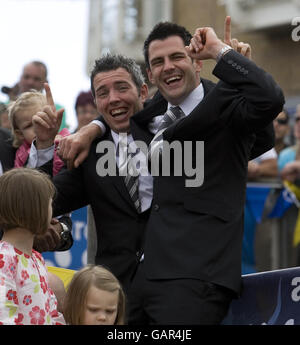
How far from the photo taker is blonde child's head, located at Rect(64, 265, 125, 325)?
11.8 ft

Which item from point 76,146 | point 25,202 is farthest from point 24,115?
point 25,202

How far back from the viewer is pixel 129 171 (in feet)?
13.6

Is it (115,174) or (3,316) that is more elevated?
(115,174)

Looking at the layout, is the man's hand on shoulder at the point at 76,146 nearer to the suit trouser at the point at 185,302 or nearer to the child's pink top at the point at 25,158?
the child's pink top at the point at 25,158

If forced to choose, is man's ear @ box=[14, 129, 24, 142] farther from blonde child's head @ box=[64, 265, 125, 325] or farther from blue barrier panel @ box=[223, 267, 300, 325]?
blue barrier panel @ box=[223, 267, 300, 325]

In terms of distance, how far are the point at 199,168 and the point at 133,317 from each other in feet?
2.54

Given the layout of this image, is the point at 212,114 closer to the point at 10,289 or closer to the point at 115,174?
the point at 115,174

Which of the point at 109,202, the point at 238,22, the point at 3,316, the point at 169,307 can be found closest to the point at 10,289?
the point at 3,316

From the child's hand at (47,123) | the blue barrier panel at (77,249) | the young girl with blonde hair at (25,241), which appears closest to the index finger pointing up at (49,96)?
the child's hand at (47,123)

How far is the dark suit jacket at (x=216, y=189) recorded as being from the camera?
361cm

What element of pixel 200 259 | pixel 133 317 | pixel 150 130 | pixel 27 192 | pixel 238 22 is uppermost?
pixel 238 22

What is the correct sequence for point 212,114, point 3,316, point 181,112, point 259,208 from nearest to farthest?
point 3,316
point 212,114
point 181,112
point 259,208

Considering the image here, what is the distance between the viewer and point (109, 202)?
13.7 ft

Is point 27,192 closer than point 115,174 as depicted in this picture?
Yes
